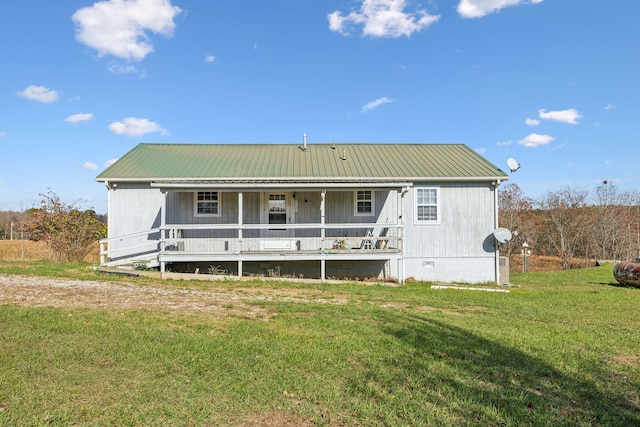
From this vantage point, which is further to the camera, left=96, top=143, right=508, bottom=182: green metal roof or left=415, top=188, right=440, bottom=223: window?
left=415, top=188, right=440, bottom=223: window

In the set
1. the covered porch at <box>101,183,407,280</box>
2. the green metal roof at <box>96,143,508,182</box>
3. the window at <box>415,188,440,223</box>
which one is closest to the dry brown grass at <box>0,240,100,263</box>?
the covered porch at <box>101,183,407,280</box>

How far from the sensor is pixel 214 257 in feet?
45.4

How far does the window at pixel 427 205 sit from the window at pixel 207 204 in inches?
289

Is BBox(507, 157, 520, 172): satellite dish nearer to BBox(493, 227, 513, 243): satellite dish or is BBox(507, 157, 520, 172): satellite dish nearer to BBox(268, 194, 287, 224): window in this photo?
BBox(493, 227, 513, 243): satellite dish

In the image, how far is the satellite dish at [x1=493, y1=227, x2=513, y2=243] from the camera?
587 inches

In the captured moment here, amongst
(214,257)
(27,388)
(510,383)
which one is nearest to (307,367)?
(510,383)

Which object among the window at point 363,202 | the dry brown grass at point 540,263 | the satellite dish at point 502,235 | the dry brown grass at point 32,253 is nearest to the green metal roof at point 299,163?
the window at point 363,202

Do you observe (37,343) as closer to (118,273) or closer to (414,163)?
(118,273)

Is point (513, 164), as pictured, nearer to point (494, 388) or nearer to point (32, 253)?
point (494, 388)

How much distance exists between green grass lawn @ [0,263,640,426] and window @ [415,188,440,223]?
737 centimetres

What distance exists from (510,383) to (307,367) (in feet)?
7.47

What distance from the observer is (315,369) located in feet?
16.3

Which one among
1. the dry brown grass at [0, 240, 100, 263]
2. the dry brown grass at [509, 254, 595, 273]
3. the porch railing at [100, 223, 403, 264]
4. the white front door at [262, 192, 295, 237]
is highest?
the white front door at [262, 192, 295, 237]

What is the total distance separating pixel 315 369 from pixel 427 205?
1163 cm
